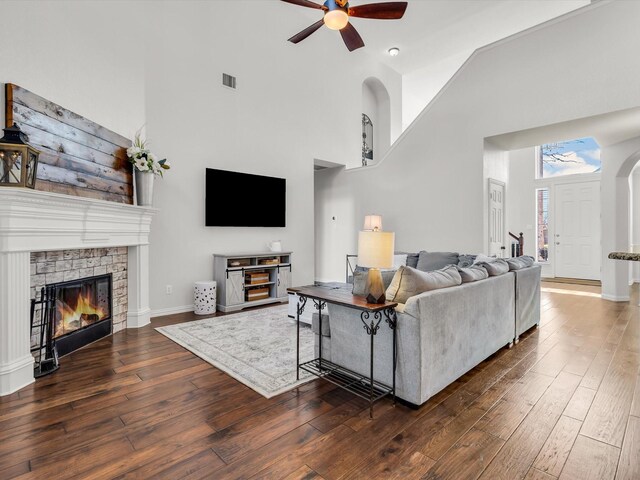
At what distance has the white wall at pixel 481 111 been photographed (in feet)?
13.4

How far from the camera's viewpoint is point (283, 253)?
555 centimetres

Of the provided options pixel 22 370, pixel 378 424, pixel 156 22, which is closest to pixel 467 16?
pixel 156 22

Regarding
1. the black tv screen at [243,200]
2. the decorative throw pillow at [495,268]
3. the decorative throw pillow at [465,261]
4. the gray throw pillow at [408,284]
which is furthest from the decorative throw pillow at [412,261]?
the gray throw pillow at [408,284]

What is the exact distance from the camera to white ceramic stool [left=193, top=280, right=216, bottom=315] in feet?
15.2

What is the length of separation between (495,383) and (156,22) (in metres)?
5.50

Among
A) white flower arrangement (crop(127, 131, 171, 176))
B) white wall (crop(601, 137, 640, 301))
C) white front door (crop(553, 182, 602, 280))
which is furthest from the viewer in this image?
white front door (crop(553, 182, 602, 280))

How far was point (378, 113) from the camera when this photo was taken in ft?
28.1

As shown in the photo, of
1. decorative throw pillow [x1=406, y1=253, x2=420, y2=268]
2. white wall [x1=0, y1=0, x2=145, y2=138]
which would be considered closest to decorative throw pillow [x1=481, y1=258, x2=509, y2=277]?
decorative throw pillow [x1=406, y1=253, x2=420, y2=268]

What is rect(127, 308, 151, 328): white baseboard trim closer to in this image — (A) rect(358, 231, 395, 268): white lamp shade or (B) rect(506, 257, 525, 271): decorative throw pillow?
(A) rect(358, 231, 395, 268): white lamp shade

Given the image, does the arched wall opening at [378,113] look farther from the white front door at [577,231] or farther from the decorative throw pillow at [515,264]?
the decorative throw pillow at [515,264]

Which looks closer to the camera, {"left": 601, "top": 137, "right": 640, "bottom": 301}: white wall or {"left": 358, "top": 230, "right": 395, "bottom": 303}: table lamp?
{"left": 358, "top": 230, "right": 395, "bottom": 303}: table lamp

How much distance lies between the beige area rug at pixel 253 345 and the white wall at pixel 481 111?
3.02m

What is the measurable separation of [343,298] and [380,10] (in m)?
2.94

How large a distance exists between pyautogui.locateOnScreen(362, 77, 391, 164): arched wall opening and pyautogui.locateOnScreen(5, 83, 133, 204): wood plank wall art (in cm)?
593
